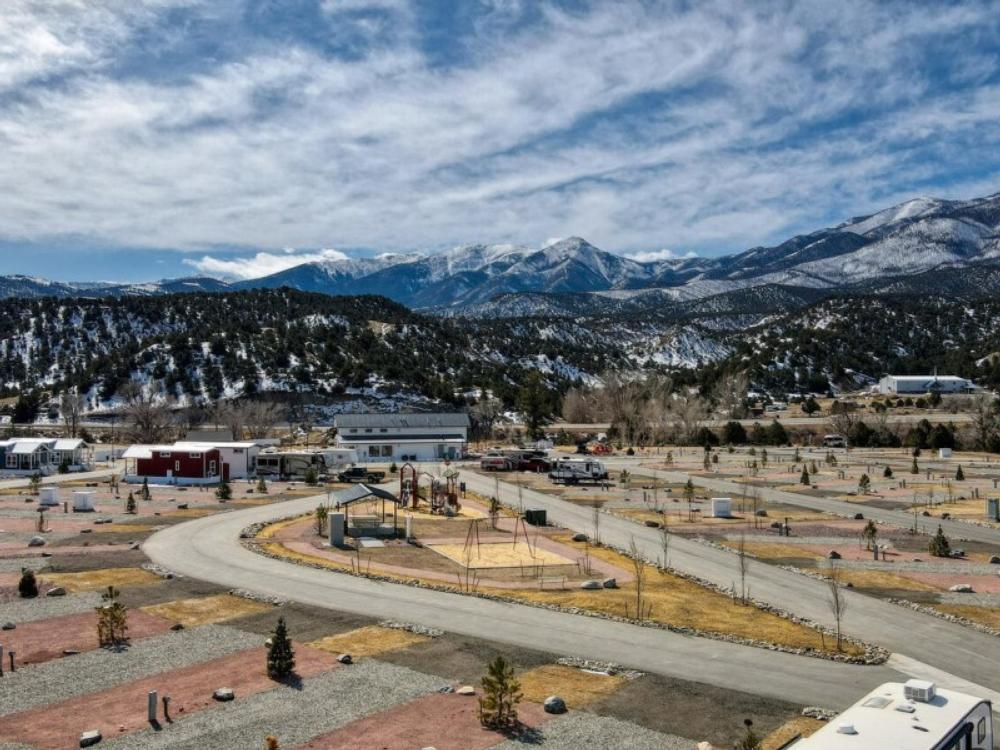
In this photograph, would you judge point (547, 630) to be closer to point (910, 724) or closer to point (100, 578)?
point (910, 724)

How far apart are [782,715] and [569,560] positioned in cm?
2112

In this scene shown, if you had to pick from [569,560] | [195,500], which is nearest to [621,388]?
[195,500]

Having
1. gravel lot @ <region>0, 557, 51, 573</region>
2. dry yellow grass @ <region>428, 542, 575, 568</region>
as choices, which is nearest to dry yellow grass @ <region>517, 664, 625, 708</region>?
dry yellow grass @ <region>428, 542, 575, 568</region>

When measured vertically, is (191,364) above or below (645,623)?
above

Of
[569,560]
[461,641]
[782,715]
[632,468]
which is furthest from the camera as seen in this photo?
[632,468]

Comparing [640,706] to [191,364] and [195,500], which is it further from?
[191,364]

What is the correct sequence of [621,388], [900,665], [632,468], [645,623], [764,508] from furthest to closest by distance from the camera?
[621,388]
[632,468]
[764,508]
[645,623]
[900,665]

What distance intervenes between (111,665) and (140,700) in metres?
3.37

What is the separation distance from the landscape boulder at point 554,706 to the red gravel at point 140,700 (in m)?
6.83

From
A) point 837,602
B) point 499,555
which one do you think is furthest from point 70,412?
point 837,602

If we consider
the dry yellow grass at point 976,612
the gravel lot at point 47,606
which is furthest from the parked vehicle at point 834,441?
the gravel lot at point 47,606

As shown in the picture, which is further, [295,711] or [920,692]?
[295,711]

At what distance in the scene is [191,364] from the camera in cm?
16600

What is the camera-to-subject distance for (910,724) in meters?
13.5
